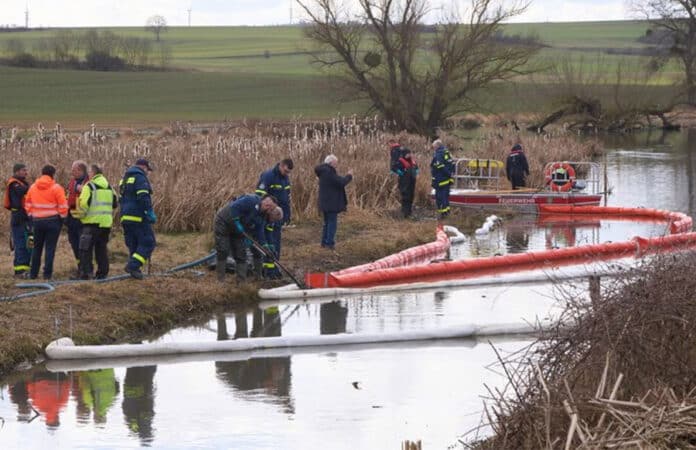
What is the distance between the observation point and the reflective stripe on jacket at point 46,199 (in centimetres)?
1711

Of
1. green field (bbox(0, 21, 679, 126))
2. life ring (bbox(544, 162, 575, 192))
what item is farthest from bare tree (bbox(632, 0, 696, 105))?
life ring (bbox(544, 162, 575, 192))

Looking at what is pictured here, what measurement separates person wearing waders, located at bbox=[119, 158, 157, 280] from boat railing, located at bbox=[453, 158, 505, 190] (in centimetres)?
1491

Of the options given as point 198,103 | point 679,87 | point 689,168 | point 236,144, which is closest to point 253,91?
point 198,103

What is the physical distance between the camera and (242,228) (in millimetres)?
17391

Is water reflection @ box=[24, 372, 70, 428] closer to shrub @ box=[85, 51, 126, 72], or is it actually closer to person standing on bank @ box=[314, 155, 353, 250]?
person standing on bank @ box=[314, 155, 353, 250]

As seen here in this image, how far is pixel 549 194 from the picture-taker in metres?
29.3

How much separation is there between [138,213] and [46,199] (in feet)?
3.99

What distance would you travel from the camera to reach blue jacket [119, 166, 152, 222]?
55.9 ft

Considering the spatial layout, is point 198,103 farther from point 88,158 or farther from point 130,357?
point 130,357

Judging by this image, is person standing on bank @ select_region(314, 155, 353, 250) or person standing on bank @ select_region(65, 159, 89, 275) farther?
person standing on bank @ select_region(314, 155, 353, 250)

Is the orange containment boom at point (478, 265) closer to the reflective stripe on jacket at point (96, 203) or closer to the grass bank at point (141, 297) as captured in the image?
the grass bank at point (141, 297)

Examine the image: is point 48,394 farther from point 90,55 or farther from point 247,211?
point 90,55

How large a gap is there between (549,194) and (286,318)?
45.1 ft

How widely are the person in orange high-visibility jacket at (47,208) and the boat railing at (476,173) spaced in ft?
50.6
